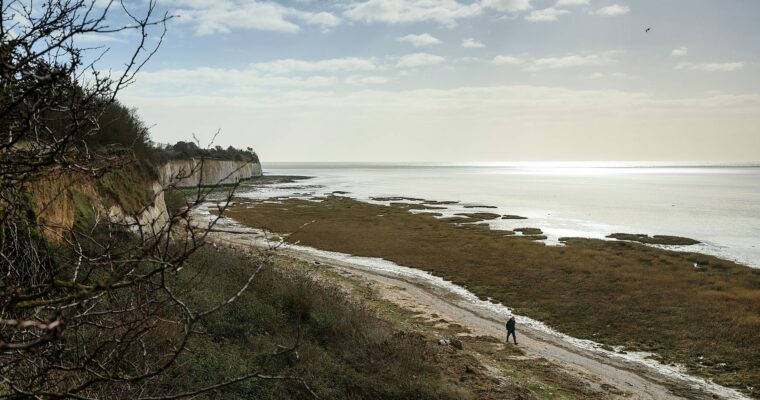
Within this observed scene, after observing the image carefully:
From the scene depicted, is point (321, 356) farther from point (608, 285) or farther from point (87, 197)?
point (608, 285)

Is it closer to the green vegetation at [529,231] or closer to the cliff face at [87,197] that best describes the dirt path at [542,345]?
the cliff face at [87,197]

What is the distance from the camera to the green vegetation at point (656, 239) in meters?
44.1

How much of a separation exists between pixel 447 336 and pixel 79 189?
15.4 metres

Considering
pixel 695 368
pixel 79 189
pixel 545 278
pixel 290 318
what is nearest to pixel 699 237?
pixel 545 278

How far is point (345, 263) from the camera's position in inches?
1399

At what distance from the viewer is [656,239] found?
4553 cm

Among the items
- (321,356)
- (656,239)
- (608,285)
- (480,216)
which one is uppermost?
(321,356)

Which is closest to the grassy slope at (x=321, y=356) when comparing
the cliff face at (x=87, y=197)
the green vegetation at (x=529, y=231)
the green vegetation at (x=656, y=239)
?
the cliff face at (x=87, y=197)

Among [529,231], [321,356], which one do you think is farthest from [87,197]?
[529,231]

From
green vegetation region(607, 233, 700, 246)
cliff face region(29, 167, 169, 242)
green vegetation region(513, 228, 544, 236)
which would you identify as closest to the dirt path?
cliff face region(29, 167, 169, 242)

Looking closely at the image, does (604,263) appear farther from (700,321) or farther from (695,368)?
(695,368)

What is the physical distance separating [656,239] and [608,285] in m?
21.1

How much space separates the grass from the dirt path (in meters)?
1.84

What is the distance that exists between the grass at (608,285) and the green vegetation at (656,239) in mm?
3803
